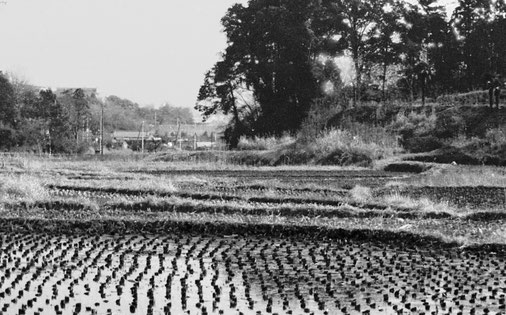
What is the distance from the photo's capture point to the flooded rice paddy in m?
7.01

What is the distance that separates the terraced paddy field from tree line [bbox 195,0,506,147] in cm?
1907

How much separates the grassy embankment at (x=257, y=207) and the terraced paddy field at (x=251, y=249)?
3cm

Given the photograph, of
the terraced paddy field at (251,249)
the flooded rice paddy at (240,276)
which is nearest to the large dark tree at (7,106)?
the terraced paddy field at (251,249)

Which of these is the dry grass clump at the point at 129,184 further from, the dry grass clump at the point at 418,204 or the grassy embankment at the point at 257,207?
the dry grass clump at the point at 418,204

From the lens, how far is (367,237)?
1130cm

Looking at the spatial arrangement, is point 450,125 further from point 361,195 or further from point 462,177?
point 361,195

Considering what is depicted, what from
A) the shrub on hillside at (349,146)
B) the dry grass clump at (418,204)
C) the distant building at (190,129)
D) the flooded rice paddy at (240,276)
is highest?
the distant building at (190,129)

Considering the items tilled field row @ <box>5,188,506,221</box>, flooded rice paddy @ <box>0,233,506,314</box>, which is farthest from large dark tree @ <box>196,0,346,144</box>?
flooded rice paddy @ <box>0,233,506,314</box>

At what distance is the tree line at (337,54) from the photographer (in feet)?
120

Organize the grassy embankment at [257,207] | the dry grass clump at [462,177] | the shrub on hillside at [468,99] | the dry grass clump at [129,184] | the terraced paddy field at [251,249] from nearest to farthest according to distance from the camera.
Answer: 1. the terraced paddy field at [251,249]
2. the grassy embankment at [257,207]
3. the dry grass clump at [129,184]
4. the dry grass clump at [462,177]
5. the shrub on hillside at [468,99]

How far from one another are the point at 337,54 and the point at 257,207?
25504 millimetres

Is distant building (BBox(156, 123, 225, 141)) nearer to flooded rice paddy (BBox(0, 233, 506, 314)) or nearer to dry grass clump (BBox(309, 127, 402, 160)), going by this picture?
dry grass clump (BBox(309, 127, 402, 160))

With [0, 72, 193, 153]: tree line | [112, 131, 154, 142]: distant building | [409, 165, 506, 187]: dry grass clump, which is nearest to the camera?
[409, 165, 506, 187]: dry grass clump

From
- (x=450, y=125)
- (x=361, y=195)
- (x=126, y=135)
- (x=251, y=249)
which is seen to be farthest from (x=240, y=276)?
(x=126, y=135)
